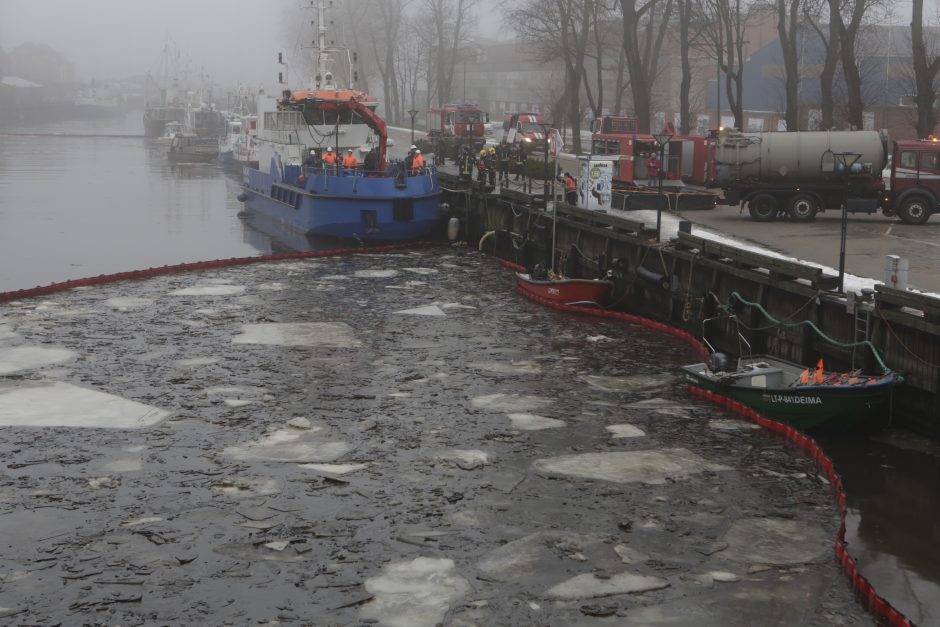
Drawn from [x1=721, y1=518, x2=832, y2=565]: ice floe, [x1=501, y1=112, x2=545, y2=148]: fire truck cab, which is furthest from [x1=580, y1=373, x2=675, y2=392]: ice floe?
[x1=501, y1=112, x2=545, y2=148]: fire truck cab

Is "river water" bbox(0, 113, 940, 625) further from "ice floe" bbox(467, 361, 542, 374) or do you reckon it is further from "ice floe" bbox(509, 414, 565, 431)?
"ice floe" bbox(467, 361, 542, 374)

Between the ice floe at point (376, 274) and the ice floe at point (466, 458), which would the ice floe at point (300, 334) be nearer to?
the ice floe at point (376, 274)

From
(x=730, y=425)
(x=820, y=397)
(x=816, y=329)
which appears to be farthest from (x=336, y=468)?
(x=816, y=329)

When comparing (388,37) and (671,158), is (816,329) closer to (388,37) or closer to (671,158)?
(671,158)

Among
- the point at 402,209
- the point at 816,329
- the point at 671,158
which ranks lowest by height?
the point at 816,329

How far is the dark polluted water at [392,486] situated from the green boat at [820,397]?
1.67 feet

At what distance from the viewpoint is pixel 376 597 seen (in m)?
10.4

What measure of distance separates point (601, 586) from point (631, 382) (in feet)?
27.1

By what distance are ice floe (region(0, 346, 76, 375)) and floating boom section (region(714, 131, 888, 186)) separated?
19045 mm

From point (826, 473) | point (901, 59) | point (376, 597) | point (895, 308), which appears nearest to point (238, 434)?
point (376, 597)

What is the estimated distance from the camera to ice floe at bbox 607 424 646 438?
50.8 feet

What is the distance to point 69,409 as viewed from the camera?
54.0 ft

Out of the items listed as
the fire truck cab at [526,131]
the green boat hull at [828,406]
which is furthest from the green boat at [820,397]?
the fire truck cab at [526,131]

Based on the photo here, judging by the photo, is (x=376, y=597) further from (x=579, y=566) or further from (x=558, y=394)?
(x=558, y=394)
